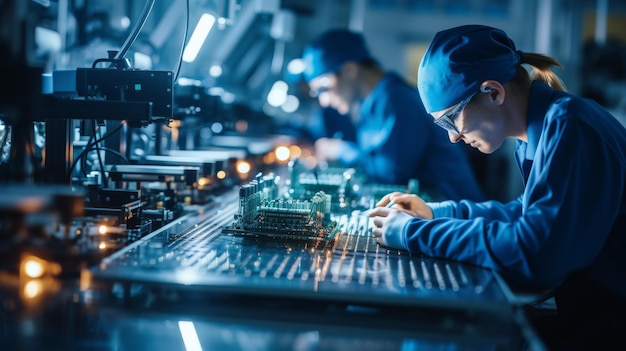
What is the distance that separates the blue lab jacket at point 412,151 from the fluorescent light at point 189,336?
213 centimetres

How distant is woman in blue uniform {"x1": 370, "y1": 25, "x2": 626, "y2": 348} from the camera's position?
1.34 m

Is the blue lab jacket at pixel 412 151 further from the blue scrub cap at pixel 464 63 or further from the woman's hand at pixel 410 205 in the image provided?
the blue scrub cap at pixel 464 63

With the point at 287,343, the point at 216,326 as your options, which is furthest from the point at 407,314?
the point at 216,326

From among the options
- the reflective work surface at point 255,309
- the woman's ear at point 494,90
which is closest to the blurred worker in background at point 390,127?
the woman's ear at point 494,90

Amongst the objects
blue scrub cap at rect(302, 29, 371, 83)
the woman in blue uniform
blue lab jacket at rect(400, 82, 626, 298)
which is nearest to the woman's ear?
the woman in blue uniform

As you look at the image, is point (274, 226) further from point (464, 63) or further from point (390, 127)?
point (390, 127)

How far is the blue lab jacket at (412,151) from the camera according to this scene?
3.25 m

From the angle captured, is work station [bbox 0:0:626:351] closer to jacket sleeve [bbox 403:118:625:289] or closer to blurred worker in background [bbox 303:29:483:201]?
jacket sleeve [bbox 403:118:625:289]

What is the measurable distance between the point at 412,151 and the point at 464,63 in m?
1.71

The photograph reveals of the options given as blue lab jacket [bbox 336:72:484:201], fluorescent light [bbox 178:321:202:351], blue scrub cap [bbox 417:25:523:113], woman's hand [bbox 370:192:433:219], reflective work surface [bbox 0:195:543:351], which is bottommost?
fluorescent light [bbox 178:321:202:351]

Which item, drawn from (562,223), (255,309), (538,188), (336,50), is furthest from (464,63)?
(336,50)

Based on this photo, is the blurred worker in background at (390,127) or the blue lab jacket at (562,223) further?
the blurred worker in background at (390,127)

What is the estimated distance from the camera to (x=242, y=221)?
68.5 inches

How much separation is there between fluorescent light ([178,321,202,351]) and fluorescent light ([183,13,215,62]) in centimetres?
164
